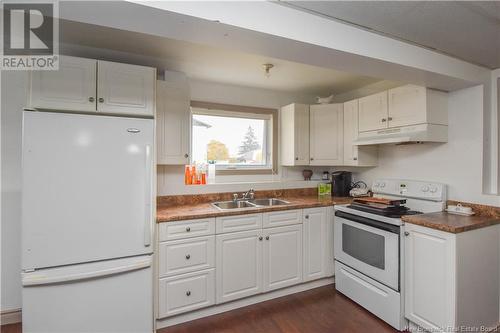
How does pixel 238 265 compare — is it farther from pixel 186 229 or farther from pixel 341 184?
pixel 341 184

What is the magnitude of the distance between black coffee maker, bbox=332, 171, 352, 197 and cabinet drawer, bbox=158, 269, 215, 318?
183 cm

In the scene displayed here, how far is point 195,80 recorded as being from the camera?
2764 mm

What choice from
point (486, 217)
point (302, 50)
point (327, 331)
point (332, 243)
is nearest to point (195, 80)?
point (302, 50)

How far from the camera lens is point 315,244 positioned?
2588 mm

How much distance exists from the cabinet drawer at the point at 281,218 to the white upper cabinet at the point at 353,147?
99 cm

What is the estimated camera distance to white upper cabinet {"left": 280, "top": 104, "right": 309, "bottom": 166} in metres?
3.03

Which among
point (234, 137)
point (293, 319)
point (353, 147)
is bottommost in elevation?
point (293, 319)

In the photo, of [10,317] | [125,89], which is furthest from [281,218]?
[10,317]

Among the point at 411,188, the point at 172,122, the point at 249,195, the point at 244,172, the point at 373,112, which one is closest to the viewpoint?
the point at 172,122

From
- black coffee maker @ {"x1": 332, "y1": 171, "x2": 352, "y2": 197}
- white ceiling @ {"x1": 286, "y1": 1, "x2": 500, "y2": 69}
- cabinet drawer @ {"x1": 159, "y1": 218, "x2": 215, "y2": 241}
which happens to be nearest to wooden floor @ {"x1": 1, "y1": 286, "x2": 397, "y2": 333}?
cabinet drawer @ {"x1": 159, "y1": 218, "x2": 215, "y2": 241}

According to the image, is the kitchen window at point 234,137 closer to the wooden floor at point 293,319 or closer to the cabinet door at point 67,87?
the cabinet door at point 67,87

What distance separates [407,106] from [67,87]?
280 centimetres

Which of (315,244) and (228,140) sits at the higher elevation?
(228,140)

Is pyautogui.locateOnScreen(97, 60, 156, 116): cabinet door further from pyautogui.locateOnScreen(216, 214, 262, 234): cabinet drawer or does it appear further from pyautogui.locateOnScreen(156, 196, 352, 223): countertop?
pyautogui.locateOnScreen(216, 214, 262, 234): cabinet drawer
